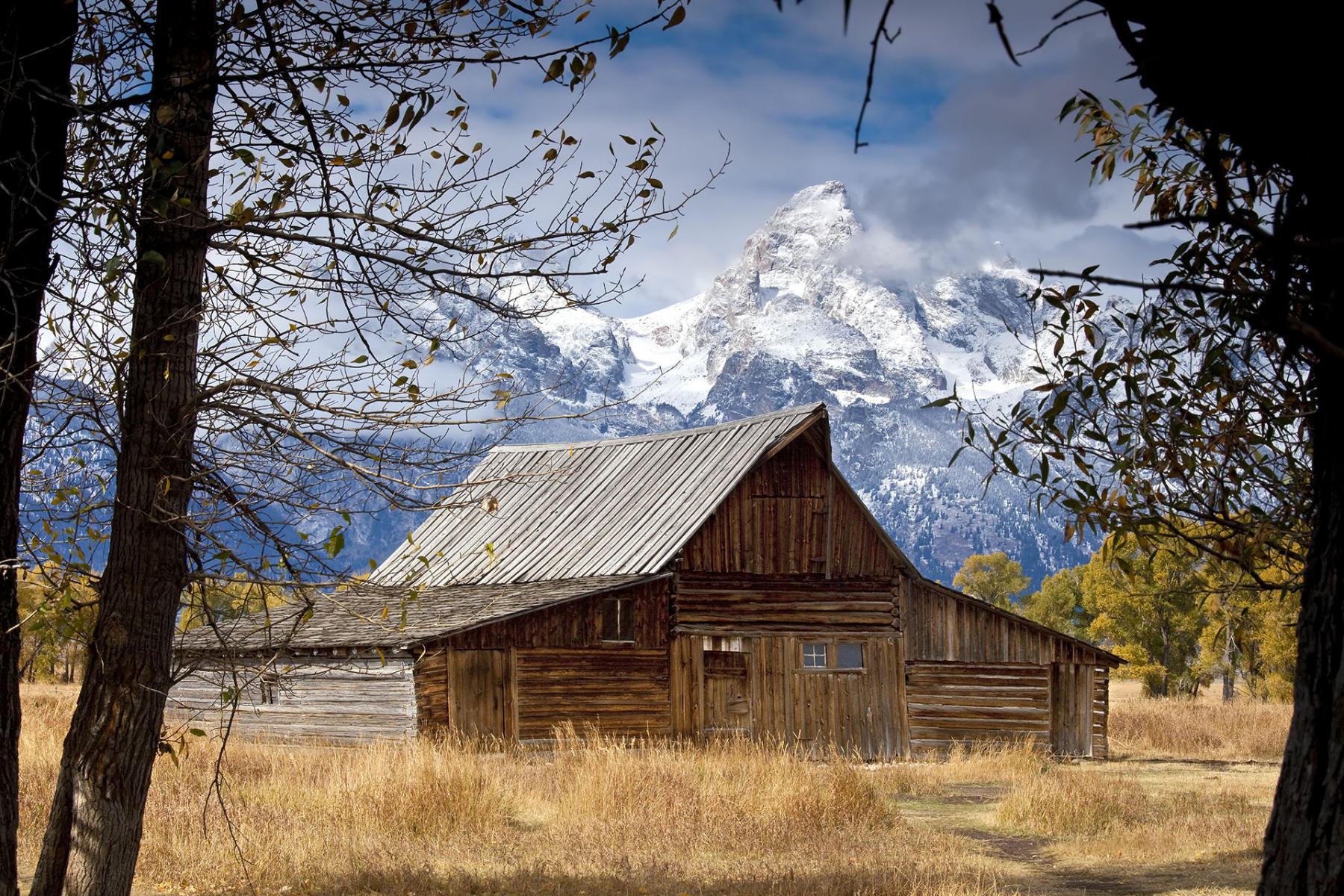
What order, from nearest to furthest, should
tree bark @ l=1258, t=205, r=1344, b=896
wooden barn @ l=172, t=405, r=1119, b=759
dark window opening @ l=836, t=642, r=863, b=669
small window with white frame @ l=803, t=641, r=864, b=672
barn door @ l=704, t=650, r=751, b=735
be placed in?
tree bark @ l=1258, t=205, r=1344, b=896 < wooden barn @ l=172, t=405, r=1119, b=759 < barn door @ l=704, t=650, r=751, b=735 < small window with white frame @ l=803, t=641, r=864, b=672 < dark window opening @ l=836, t=642, r=863, b=669

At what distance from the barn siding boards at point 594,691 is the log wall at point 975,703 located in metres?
6.23

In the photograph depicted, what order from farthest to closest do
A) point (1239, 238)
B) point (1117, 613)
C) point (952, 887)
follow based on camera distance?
point (1117, 613)
point (952, 887)
point (1239, 238)

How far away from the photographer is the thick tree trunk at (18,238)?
19.4 ft

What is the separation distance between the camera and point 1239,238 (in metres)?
5.73

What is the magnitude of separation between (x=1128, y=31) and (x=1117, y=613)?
170ft

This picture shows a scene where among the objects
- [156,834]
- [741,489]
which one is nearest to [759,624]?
[741,489]

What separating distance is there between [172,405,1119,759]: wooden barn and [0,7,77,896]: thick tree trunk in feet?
55.8

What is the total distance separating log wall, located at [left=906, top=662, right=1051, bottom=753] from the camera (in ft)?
94.8

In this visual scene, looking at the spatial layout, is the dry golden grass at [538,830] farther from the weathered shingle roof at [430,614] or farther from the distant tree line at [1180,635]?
the distant tree line at [1180,635]

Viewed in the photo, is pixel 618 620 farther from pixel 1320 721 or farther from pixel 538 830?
pixel 1320 721

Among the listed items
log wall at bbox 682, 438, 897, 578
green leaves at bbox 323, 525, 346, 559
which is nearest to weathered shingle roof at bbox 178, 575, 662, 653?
log wall at bbox 682, 438, 897, 578

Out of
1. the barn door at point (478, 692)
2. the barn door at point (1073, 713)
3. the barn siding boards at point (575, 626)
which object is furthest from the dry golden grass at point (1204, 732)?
the barn door at point (478, 692)

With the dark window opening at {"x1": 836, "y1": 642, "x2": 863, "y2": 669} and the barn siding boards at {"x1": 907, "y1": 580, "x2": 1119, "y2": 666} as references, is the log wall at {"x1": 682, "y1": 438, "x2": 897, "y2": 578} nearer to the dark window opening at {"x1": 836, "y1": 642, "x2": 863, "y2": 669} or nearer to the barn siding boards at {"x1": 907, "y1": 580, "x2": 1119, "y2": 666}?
the barn siding boards at {"x1": 907, "y1": 580, "x2": 1119, "y2": 666}

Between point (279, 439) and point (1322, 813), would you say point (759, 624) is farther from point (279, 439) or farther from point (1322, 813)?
point (1322, 813)
